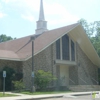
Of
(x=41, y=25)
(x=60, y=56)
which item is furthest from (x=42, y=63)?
(x=41, y=25)

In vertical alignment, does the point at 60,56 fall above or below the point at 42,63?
above

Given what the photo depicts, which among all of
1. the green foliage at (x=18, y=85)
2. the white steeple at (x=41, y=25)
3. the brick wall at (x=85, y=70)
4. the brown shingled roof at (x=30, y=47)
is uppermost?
the white steeple at (x=41, y=25)

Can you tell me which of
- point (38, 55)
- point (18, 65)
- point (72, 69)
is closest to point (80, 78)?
point (72, 69)

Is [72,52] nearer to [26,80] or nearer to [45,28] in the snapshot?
[45,28]

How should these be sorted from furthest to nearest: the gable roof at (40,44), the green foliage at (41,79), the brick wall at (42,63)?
the brick wall at (42,63), the gable roof at (40,44), the green foliage at (41,79)

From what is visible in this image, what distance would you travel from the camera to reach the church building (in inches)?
1141

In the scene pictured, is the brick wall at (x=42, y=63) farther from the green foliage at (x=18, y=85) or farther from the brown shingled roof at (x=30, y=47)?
the green foliage at (x=18, y=85)

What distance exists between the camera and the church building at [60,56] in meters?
29.0

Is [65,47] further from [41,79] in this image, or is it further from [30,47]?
[41,79]

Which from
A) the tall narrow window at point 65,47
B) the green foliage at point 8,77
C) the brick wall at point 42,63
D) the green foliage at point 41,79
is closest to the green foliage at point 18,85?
the green foliage at point 8,77

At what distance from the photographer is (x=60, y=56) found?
33562mm


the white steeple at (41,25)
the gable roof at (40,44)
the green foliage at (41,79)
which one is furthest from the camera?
the white steeple at (41,25)

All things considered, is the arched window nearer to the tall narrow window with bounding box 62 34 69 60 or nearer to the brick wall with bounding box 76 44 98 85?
the tall narrow window with bounding box 62 34 69 60

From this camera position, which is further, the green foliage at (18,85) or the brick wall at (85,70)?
the brick wall at (85,70)
